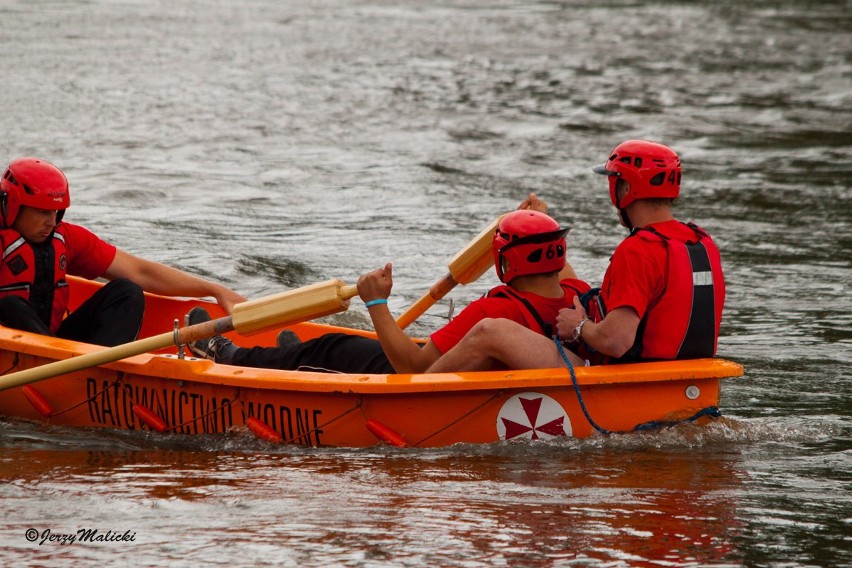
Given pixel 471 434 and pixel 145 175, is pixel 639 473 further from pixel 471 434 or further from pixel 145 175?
pixel 145 175

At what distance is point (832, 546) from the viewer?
5.29 m

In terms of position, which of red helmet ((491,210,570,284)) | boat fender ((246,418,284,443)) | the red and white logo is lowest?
boat fender ((246,418,284,443))

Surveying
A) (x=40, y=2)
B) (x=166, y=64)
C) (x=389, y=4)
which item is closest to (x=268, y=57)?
(x=166, y=64)

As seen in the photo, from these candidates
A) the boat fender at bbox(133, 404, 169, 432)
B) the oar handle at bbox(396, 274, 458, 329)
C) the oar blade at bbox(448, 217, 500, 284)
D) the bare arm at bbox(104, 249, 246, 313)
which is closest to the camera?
the boat fender at bbox(133, 404, 169, 432)

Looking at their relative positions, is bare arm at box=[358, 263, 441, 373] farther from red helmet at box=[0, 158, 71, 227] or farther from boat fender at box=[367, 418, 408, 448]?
red helmet at box=[0, 158, 71, 227]

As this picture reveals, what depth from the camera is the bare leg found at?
252 inches

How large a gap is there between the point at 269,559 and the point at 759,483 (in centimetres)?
244

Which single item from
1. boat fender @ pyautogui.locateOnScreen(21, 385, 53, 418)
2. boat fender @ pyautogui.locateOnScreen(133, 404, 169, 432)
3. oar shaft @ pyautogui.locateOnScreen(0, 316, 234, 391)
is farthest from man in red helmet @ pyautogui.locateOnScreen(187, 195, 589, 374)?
boat fender @ pyautogui.locateOnScreen(21, 385, 53, 418)

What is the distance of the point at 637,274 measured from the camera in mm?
6164

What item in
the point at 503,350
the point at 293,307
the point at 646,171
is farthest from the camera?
the point at 293,307

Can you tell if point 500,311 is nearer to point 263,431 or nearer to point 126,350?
point 263,431

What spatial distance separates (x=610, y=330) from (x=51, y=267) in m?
3.29

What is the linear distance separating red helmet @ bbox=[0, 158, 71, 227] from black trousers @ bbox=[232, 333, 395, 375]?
1461 millimetres

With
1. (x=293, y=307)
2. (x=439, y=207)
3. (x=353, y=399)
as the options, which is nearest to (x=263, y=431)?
(x=353, y=399)
